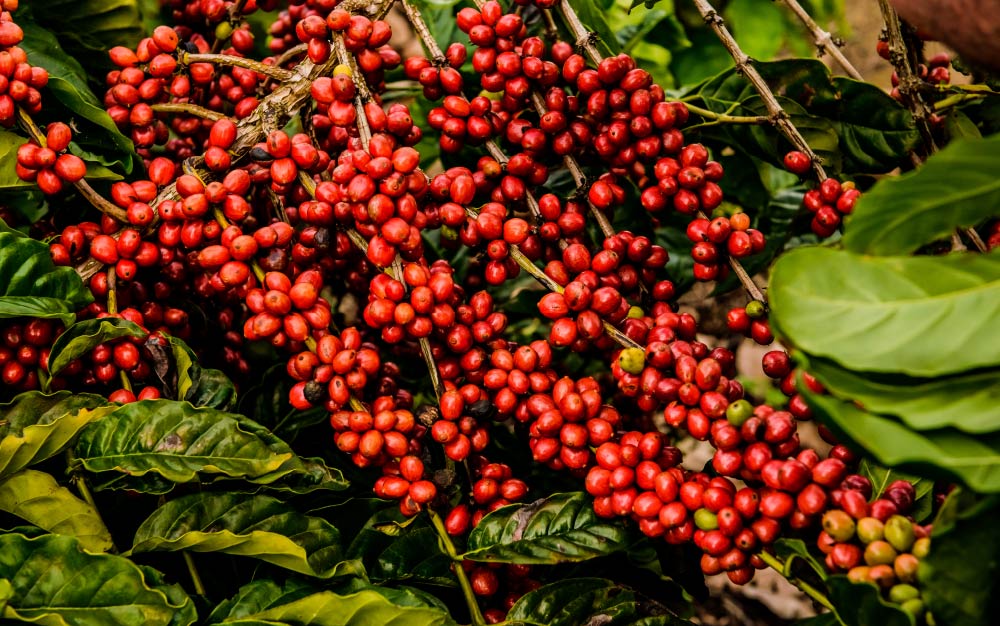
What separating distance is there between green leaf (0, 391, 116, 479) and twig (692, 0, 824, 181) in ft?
3.07

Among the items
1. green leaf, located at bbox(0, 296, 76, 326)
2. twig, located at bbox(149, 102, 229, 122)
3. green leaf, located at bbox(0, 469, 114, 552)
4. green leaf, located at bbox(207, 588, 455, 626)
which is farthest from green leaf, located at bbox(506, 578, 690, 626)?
twig, located at bbox(149, 102, 229, 122)

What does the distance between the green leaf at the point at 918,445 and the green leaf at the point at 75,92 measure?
948 millimetres

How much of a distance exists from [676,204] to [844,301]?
387 millimetres

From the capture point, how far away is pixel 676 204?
1027 mm

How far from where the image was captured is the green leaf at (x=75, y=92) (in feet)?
3.43

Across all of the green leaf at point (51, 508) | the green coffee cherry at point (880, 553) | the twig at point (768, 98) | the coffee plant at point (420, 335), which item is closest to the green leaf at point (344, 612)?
the coffee plant at point (420, 335)

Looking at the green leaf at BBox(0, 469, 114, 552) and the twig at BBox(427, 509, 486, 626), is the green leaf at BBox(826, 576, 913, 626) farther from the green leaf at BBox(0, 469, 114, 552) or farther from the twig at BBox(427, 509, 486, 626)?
the green leaf at BBox(0, 469, 114, 552)

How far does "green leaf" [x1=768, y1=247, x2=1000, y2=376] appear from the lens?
648 millimetres

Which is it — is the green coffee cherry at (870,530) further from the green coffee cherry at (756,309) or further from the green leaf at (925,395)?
the green coffee cherry at (756,309)

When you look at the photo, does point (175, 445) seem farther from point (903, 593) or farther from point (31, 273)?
point (903, 593)

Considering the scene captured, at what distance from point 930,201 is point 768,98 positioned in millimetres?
427

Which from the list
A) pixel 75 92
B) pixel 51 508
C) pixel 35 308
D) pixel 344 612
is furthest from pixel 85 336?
pixel 344 612

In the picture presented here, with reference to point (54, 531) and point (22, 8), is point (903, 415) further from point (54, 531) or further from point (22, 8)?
point (22, 8)

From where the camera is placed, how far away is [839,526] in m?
0.75
